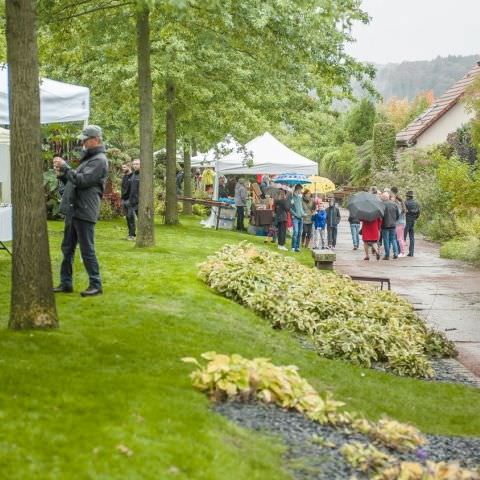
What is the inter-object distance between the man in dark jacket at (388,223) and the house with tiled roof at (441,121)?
22.4 m

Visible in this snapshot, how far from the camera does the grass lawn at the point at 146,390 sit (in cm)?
502

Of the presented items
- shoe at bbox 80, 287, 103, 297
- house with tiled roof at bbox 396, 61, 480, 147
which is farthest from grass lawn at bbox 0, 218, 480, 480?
house with tiled roof at bbox 396, 61, 480, 147

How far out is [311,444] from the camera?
5938 millimetres

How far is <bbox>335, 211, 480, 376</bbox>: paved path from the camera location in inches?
510

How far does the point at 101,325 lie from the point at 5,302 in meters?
1.53

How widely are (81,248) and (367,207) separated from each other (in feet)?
41.5

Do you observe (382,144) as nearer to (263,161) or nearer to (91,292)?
(263,161)

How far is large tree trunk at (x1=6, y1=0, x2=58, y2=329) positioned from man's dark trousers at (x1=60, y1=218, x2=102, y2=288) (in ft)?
6.51

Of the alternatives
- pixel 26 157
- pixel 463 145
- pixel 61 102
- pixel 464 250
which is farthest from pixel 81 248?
pixel 463 145

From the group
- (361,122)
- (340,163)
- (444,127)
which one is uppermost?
(361,122)

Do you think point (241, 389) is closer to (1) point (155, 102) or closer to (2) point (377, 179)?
(1) point (155, 102)

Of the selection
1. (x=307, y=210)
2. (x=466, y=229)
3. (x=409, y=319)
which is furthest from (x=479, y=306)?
(x=466, y=229)

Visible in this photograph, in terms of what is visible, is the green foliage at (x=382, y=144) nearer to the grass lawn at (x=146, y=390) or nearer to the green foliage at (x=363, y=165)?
the green foliage at (x=363, y=165)

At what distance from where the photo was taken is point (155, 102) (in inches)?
893
